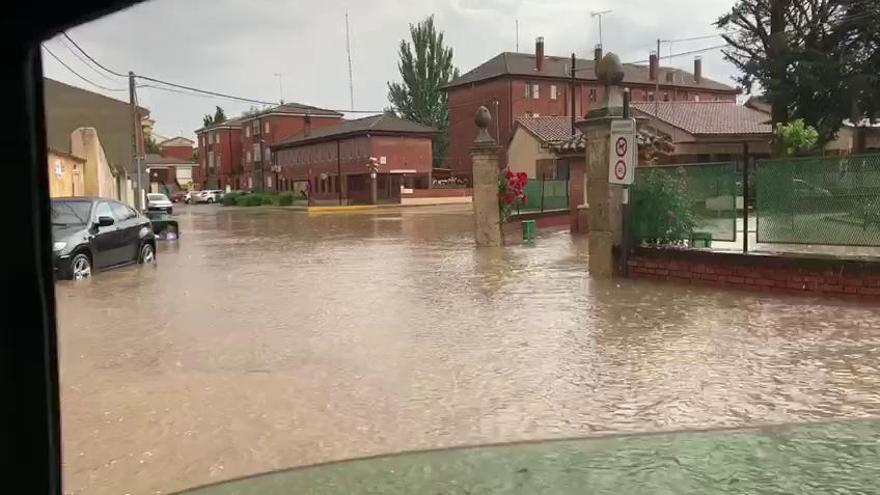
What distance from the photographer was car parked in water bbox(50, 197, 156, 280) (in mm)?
13766

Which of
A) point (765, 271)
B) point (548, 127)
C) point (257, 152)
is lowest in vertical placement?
point (765, 271)

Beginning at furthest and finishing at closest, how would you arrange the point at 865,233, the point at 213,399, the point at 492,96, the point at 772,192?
the point at 492,96
the point at 772,192
the point at 865,233
the point at 213,399

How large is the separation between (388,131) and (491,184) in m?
40.6

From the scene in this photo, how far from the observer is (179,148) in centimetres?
12606

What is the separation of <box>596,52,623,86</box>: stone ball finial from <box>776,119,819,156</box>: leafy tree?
2084 centimetres

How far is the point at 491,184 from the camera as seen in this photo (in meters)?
19.7

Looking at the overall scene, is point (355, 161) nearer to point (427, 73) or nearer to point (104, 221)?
point (427, 73)

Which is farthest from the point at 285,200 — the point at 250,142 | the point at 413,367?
the point at 413,367

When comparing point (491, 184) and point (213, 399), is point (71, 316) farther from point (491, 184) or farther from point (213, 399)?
point (491, 184)

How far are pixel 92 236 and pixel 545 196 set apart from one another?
17639 millimetres

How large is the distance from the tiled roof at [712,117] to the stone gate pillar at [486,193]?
1067 inches

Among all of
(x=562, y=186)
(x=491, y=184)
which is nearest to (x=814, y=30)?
(x=562, y=186)

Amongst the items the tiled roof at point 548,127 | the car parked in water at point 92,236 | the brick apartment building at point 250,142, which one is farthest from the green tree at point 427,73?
the car parked in water at point 92,236

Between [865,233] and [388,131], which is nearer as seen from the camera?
[865,233]
